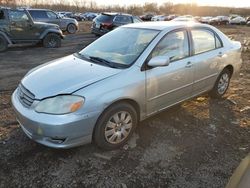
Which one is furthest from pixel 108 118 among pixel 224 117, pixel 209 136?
pixel 224 117

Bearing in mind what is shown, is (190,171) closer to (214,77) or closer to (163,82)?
(163,82)

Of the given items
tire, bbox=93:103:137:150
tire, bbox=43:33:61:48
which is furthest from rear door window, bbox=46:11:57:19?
tire, bbox=93:103:137:150

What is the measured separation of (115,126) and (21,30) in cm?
988

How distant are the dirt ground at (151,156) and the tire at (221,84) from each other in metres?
0.53

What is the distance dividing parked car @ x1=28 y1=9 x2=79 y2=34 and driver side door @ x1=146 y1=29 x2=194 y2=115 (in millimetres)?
13661

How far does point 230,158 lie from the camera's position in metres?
3.71

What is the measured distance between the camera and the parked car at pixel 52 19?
16.5 metres

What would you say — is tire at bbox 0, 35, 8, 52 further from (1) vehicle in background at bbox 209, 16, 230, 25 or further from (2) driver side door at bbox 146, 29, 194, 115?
(1) vehicle in background at bbox 209, 16, 230, 25

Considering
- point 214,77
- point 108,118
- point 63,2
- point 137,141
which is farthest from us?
point 63,2

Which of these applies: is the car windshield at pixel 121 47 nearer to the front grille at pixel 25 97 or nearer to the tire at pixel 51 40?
the front grille at pixel 25 97

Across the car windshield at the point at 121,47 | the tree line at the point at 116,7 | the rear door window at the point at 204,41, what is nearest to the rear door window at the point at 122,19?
the rear door window at the point at 204,41

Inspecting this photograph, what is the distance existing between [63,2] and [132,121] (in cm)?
6818

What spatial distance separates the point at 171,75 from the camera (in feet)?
13.8

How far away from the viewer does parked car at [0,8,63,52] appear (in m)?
11.5
